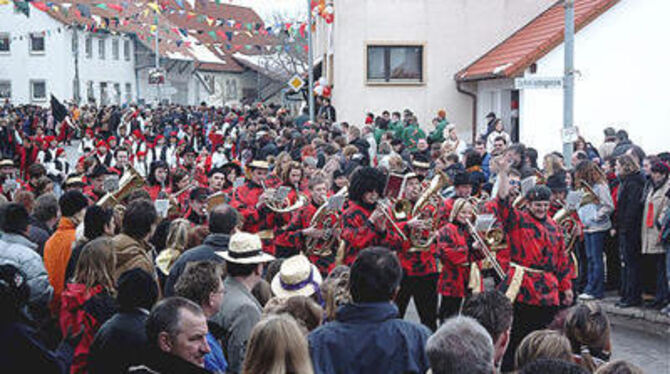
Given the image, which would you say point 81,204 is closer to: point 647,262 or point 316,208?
point 316,208

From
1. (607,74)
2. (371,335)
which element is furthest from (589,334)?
(607,74)

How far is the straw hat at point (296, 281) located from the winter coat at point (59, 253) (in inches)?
88.2

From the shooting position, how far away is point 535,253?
7445mm

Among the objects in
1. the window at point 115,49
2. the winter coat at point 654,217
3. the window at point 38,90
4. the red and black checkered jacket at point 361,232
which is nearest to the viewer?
the red and black checkered jacket at point 361,232

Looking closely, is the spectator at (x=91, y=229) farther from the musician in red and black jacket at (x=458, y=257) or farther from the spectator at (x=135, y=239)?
the musician in red and black jacket at (x=458, y=257)

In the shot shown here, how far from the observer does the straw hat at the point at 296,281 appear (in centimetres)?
583

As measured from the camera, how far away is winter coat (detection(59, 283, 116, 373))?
5770mm

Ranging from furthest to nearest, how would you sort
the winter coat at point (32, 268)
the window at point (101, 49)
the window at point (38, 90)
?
the window at point (101, 49)
the window at point (38, 90)
the winter coat at point (32, 268)

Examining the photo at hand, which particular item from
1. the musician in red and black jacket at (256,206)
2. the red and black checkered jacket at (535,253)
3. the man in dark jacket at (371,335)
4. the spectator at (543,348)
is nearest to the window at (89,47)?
the musician in red and black jacket at (256,206)

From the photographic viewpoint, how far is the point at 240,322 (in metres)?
5.30

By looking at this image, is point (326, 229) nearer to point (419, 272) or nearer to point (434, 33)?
point (419, 272)

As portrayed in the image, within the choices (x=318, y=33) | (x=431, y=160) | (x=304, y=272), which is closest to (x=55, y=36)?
(x=318, y=33)

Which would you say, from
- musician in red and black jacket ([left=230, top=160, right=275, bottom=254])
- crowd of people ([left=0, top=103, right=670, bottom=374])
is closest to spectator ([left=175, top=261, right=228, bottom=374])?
crowd of people ([left=0, top=103, right=670, bottom=374])

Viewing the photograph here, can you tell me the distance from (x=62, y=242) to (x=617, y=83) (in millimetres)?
15900
